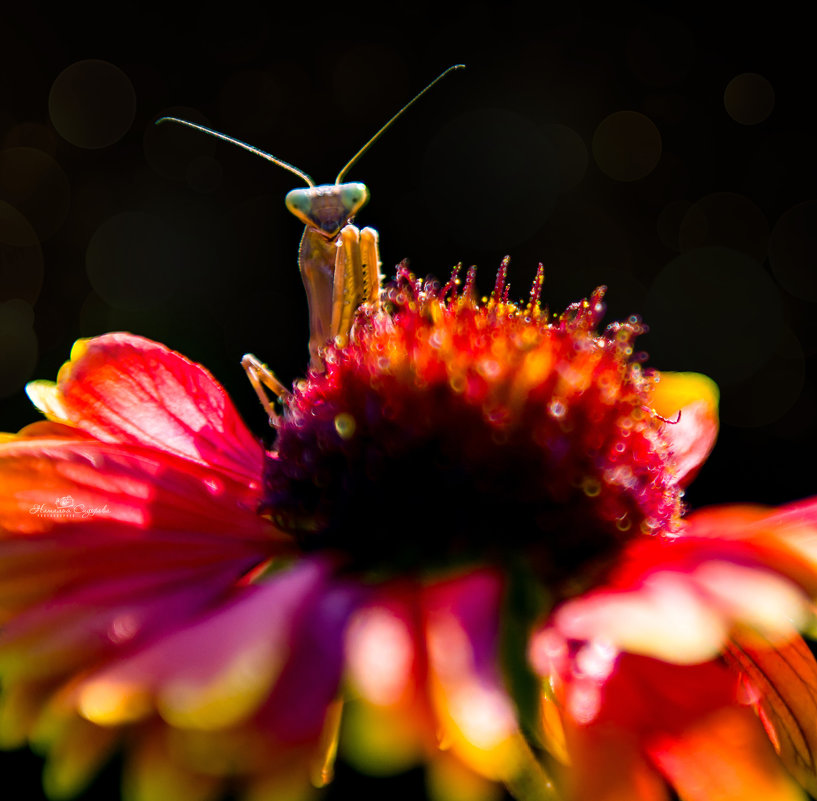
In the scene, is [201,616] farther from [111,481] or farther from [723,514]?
[723,514]

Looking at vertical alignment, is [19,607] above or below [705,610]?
below

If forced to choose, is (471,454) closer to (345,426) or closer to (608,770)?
(345,426)

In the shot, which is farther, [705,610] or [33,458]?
[33,458]

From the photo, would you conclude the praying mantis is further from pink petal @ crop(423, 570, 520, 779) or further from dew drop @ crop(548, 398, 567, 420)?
pink petal @ crop(423, 570, 520, 779)

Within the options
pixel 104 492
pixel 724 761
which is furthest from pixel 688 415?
pixel 104 492

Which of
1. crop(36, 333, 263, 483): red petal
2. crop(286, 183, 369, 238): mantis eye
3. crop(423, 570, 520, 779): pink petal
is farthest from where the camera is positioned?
crop(286, 183, 369, 238): mantis eye

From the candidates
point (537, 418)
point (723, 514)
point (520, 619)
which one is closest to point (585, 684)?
point (520, 619)

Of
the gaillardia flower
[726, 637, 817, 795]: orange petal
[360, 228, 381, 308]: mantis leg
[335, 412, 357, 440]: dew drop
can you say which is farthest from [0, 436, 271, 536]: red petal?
[726, 637, 817, 795]: orange petal
